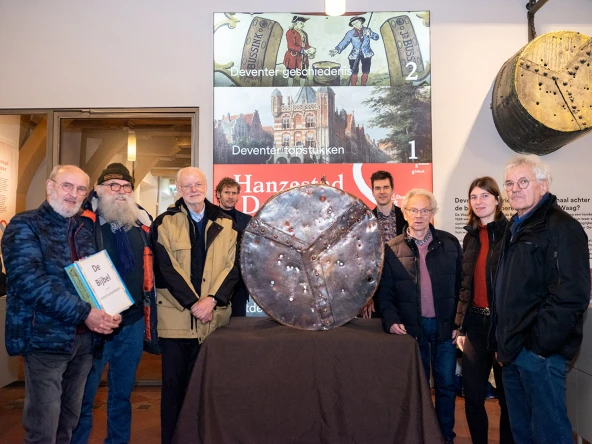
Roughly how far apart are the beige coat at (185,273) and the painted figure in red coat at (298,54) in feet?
7.64

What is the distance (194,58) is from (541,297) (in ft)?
12.5

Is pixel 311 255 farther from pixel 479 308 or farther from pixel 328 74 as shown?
pixel 328 74

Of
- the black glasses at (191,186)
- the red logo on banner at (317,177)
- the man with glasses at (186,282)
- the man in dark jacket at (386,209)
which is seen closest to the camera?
the man with glasses at (186,282)

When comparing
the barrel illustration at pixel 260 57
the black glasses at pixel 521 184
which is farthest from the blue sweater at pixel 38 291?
the barrel illustration at pixel 260 57

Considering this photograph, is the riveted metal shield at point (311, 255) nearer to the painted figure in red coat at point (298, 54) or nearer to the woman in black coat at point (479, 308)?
the woman in black coat at point (479, 308)

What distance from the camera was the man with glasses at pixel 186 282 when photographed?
9.34 feet

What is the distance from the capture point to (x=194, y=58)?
4.82m

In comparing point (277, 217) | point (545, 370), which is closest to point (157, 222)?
point (277, 217)

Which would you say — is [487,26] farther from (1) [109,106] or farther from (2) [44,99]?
(2) [44,99]

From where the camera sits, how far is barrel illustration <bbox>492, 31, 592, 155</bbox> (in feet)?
12.9

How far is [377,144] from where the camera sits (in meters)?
4.73

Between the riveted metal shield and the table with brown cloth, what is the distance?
16 cm

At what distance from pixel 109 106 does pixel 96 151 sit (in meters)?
0.55

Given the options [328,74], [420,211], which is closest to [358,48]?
[328,74]
